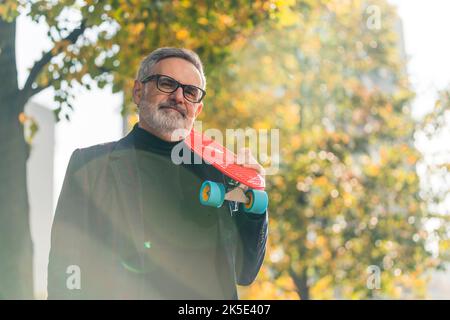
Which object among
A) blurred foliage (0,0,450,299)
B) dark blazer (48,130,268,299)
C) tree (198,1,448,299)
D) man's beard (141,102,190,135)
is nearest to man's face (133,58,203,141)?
man's beard (141,102,190,135)

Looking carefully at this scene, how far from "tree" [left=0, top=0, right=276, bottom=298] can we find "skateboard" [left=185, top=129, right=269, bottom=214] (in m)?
3.23

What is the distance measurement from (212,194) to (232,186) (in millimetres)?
272

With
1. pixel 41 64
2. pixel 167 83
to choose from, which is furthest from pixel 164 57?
pixel 41 64

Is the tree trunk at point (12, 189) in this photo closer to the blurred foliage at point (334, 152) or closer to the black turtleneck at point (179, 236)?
the blurred foliage at point (334, 152)

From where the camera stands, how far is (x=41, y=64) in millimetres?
6820

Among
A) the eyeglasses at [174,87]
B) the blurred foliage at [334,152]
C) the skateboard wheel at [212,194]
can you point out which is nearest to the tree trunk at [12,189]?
the blurred foliage at [334,152]

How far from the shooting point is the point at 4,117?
6336 mm

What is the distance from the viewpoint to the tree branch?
6.62 m

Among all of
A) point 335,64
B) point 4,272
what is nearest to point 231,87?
point 335,64

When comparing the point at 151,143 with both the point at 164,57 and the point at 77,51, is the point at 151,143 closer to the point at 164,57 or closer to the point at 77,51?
the point at 164,57

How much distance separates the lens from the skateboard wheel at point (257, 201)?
303cm

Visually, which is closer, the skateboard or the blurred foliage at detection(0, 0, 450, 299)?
the skateboard

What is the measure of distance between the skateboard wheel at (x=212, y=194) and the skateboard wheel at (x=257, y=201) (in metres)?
0.18

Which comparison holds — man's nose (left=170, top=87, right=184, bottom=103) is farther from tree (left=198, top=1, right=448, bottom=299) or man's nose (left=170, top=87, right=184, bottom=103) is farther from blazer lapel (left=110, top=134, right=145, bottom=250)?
tree (left=198, top=1, right=448, bottom=299)
